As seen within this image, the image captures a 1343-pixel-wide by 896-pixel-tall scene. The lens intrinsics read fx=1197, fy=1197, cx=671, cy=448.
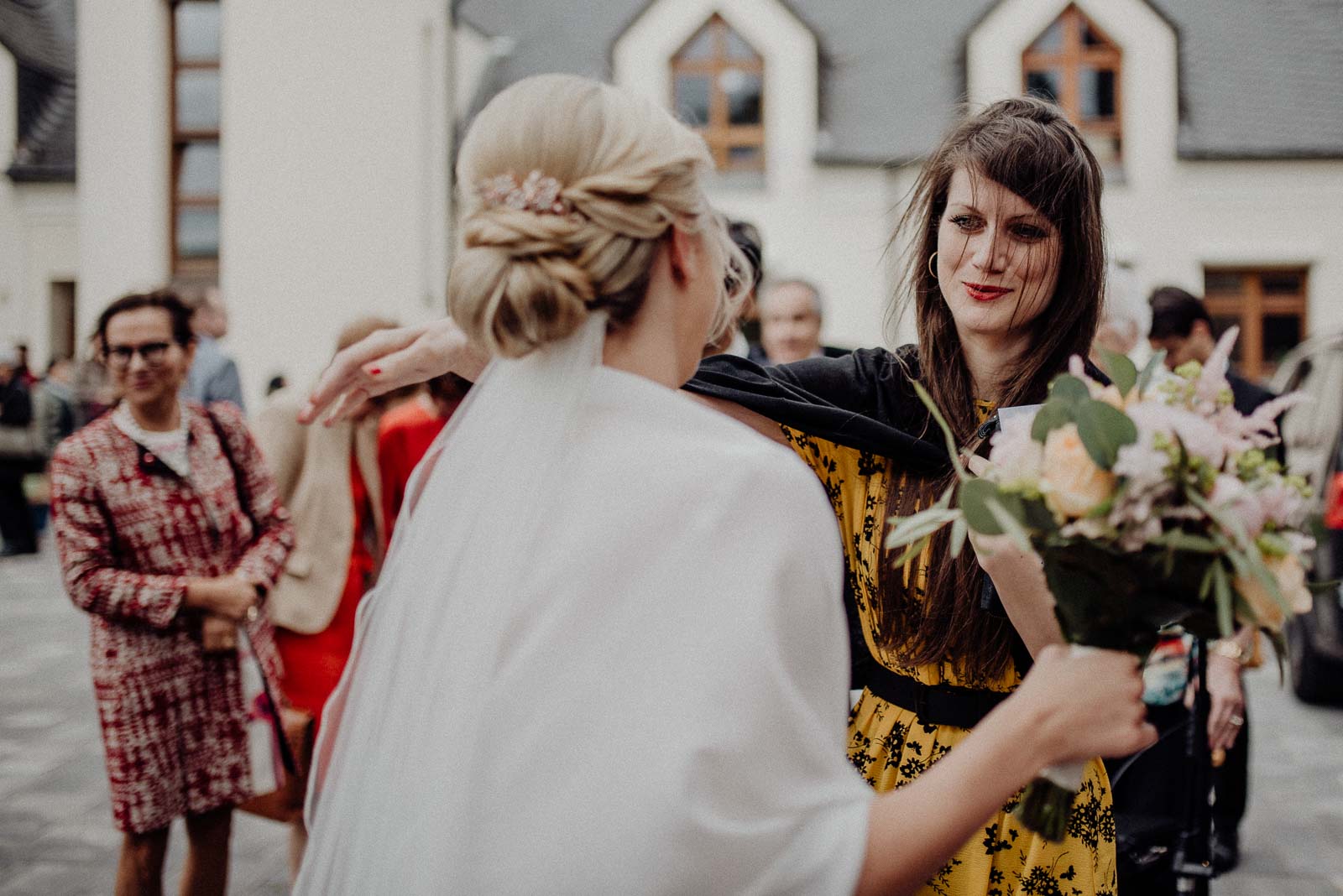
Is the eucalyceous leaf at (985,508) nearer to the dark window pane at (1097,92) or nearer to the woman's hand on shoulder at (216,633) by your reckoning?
the woman's hand on shoulder at (216,633)

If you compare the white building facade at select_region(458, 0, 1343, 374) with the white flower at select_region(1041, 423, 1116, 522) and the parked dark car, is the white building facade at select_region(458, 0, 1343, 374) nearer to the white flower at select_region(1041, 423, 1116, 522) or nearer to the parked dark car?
the parked dark car

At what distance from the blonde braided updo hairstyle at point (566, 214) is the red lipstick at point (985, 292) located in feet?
2.43

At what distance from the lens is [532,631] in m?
1.40

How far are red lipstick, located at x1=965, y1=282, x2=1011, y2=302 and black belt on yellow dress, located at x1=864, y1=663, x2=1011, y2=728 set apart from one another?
0.67m

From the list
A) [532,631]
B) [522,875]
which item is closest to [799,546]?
[532,631]

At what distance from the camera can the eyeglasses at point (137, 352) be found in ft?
12.4

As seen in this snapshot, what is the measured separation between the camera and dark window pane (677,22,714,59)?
19109 millimetres

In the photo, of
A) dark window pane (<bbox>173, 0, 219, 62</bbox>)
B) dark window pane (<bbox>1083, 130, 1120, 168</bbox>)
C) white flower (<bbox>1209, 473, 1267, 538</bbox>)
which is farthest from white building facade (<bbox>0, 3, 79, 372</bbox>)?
white flower (<bbox>1209, 473, 1267, 538</bbox>)

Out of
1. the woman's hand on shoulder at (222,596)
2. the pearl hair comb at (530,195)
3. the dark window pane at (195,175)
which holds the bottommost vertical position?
the woman's hand on shoulder at (222,596)

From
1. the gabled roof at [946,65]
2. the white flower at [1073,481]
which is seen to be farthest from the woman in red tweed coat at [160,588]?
the gabled roof at [946,65]

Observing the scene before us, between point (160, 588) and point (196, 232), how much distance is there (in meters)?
13.8

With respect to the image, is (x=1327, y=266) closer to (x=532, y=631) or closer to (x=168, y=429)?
(x=168, y=429)

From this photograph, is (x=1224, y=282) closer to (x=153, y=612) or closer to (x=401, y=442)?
(x=401, y=442)

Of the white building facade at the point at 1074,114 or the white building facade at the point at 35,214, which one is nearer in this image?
the white building facade at the point at 1074,114
